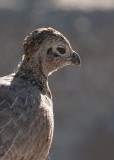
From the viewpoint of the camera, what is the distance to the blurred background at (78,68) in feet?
65.2

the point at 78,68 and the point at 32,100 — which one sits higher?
the point at 78,68

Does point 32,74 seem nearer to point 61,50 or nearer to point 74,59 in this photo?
point 61,50

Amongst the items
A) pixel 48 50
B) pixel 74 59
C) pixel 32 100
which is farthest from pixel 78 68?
pixel 32 100

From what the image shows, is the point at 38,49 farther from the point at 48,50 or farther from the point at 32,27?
the point at 32,27

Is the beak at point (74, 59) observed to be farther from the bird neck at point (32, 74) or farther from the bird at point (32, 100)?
the bird neck at point (32, 74)

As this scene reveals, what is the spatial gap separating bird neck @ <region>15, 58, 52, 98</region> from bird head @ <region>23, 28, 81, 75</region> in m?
0.04

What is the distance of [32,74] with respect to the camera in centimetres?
962

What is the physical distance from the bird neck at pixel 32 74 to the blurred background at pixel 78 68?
32.4 ft

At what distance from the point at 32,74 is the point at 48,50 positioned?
1.03ft

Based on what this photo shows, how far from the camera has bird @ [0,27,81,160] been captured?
8.38 m

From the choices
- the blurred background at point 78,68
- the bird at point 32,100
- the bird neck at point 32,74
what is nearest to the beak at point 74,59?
the bird at point 32,100

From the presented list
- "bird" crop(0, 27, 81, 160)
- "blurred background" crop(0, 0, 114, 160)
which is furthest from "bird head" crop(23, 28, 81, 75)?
"blurred background" crop(0, 0, 114, 160)

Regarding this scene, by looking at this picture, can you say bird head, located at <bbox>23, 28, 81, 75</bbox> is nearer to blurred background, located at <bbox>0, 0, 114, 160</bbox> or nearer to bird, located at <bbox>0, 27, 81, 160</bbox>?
bird, located at <bbox>0, 27, 81, 160</bbox>

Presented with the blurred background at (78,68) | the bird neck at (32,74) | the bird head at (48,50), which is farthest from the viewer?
the blurred background at (78,68)
